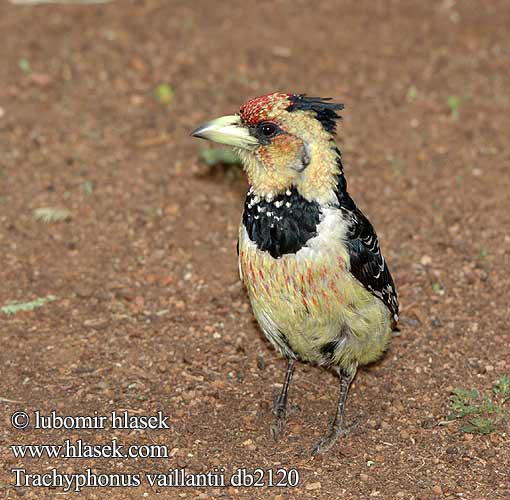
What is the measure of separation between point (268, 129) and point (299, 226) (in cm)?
57

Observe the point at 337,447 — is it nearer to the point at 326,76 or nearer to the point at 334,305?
the point at 334,305

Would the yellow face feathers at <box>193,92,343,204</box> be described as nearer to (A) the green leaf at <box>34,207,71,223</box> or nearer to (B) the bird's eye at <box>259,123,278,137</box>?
(B) the bird's eye at <box>259,123,278,137</box>

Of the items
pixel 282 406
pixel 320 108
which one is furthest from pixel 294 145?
pixel 282 406

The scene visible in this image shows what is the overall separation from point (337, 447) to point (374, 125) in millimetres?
4069

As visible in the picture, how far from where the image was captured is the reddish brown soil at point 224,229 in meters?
5.61

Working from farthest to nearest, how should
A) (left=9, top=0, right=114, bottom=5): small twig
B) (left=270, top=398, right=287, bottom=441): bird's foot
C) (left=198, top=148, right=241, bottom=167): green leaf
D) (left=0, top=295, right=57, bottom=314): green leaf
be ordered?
(left=9, top=0, right=114, bottom=5): small twig < (left=198, top=148, right=241, bottom=167): green leaf < (left=0, top=295, right=57, bottom=314): green leaf < (left=270, top=398, right=287, bottom=441): bird's foot

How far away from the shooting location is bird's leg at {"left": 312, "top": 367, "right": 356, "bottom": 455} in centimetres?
561

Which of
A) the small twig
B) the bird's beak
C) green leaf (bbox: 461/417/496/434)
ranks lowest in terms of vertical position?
green leaf (bbox: 461/417/496/434)

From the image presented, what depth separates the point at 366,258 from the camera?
5.42 metres

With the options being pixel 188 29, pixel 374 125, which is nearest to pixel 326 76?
pixel 374 125

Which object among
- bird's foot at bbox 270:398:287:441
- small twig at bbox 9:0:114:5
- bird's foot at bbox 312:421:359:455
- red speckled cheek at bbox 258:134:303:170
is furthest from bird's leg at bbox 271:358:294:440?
small twig at bbox 9:0:114:5

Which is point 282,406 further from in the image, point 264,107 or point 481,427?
point 264,107

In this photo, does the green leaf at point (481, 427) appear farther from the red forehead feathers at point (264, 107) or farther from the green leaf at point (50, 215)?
the green leaf at point (50, 215)

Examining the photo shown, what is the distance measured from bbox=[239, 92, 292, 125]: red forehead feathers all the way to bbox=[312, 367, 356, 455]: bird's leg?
5.31ft
